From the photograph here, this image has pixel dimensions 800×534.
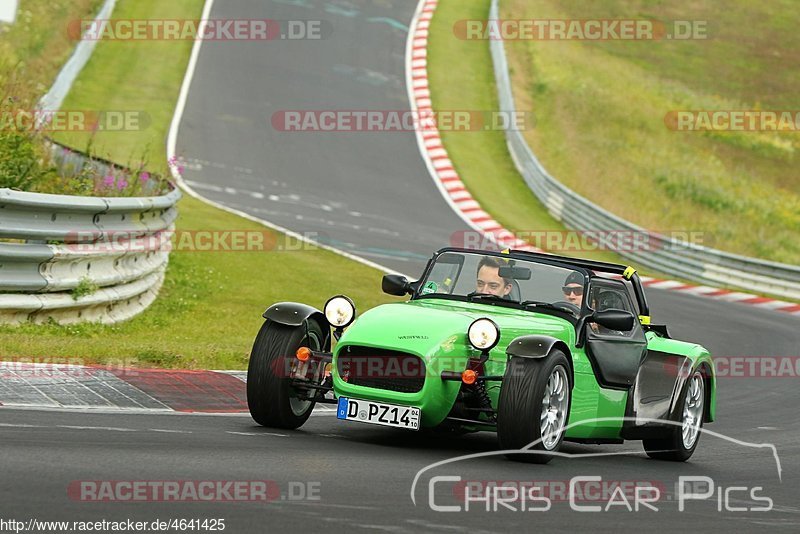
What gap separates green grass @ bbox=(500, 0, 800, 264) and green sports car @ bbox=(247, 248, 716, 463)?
21.9 m

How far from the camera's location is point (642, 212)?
33125 millimetres

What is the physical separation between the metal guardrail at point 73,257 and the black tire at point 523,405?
5422mm

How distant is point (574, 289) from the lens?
34.1 ft

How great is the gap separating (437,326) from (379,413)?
753 millimetres

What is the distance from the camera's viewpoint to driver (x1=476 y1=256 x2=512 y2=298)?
1036cm

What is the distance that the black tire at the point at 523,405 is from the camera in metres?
8.78

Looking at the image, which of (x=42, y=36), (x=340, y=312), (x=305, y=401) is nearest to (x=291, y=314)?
(x=340, y=312)

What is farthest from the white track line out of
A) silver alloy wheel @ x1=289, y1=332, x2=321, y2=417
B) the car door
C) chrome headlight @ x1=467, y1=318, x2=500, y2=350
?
chrome headlight @ x1=467, y1=318, x2=500, y2=350

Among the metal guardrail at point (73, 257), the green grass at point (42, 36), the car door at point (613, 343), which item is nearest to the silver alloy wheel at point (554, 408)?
the car door at point (613, 343)

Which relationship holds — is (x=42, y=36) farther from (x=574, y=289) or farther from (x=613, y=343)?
(x=613, y=343)

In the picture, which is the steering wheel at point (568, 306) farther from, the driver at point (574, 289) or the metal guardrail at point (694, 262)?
the metal guardrail at point (694, 262)

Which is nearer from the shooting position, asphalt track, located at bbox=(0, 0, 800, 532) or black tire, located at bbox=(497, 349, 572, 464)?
asphalt track, located at bbox=(0, 0, 800, 532)

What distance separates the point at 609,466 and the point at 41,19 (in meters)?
32.0

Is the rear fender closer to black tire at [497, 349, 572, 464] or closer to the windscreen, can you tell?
the windscreen
